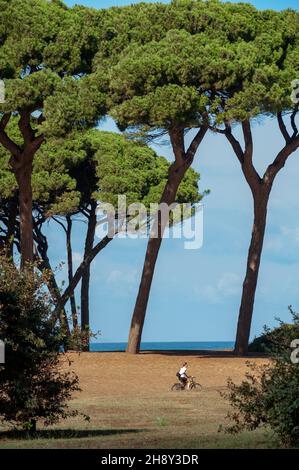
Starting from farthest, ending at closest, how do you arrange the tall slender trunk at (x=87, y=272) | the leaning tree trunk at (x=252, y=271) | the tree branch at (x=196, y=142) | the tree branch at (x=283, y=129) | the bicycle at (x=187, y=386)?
the tall slender trunk at (x=87, y=272), the tree branch at (x=283, y=129), the leaning tree trunk at (x=252, y=271), the tree branch at (x=196, y=142), the bicycle at (x=187, y=386)

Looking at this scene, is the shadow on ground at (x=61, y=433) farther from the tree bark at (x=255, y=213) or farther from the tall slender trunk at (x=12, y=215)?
the tall slender trunk at (x=12, y=215)

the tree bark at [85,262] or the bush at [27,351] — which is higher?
the tree bark at [85,262]

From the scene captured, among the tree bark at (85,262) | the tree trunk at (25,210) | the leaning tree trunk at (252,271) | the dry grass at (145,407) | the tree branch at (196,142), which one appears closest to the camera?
the dry grass at (145,407)

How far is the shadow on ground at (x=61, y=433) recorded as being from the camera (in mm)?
19375

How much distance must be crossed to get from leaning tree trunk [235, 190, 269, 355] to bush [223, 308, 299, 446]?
812 inches

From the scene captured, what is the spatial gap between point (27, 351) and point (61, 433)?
225 centimetres

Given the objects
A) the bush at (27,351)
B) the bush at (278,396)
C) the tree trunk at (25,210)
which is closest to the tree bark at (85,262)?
the tree trunk at (25,210)

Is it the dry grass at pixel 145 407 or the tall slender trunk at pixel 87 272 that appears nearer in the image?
the dry grass at pixel 145 407

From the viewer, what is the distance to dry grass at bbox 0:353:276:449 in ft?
58.1

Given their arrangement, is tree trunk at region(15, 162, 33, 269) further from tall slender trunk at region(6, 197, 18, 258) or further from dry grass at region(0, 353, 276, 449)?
tall slender trunk at region(6, 197, 18, 258)

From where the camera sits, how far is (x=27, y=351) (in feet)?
61.5

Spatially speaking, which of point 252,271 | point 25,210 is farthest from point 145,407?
point 252,271
